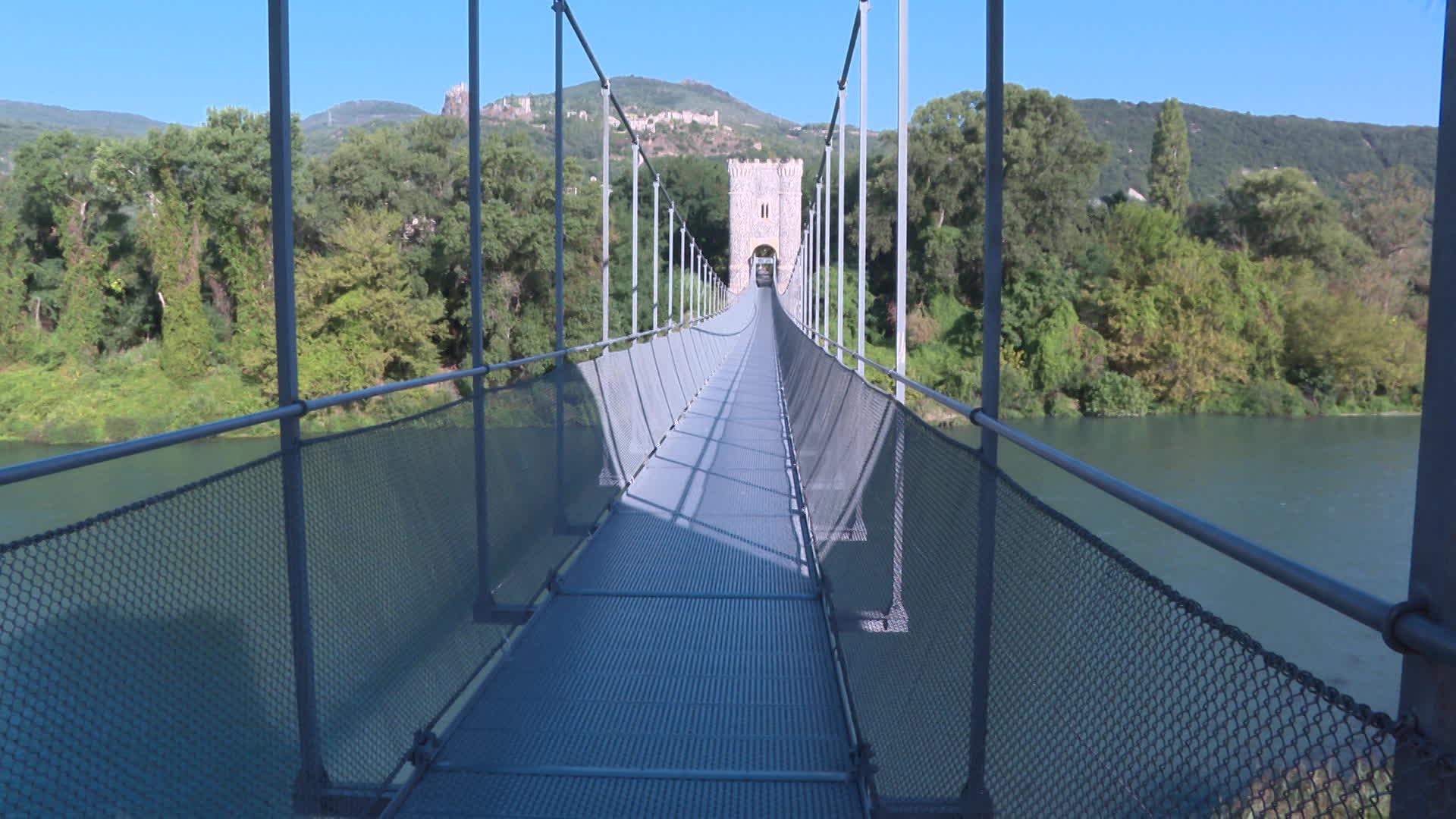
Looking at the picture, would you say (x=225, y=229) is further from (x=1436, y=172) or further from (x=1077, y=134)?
(x=1436, y=172)

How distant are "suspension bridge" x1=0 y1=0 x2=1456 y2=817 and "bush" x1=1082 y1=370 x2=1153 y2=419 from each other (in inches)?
1599

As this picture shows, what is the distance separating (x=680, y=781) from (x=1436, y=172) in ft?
8.18

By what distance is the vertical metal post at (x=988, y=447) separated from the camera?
2.38 metres

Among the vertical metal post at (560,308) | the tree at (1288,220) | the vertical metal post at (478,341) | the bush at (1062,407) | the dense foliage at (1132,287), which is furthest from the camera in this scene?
the tree at (1288,220)

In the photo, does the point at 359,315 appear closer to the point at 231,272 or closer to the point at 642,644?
the point at 231,272

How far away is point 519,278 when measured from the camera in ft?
131

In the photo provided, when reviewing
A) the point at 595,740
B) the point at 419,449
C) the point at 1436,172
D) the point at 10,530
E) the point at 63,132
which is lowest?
the point at 10,530

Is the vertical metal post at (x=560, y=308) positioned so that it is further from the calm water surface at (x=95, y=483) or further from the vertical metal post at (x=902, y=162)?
the calm water surface at (x=95, y=483)

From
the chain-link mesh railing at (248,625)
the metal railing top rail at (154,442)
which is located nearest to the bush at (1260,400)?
the chain-link mesh railing at (248,625)

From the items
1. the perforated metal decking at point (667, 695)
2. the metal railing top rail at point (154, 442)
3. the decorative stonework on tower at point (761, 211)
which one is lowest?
the perforated metal decking at point (667, 695)

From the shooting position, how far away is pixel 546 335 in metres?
37.8

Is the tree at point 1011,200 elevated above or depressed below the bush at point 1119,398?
above

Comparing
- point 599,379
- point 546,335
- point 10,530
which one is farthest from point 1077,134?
point 599,379

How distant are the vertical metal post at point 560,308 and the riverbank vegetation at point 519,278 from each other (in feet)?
54.3
